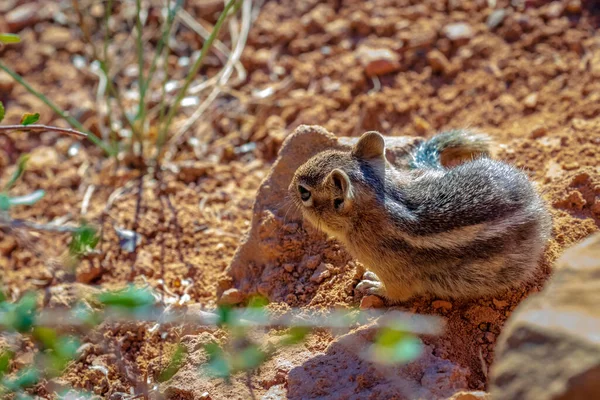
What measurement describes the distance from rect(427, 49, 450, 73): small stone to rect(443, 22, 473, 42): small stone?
294mm

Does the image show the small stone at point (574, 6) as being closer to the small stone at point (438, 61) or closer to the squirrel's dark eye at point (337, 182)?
the small stone at point (438, 61)

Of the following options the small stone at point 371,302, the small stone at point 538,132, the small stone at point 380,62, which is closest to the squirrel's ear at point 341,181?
the small stone at point 371,302

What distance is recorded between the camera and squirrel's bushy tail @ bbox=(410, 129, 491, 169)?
4.72 metres

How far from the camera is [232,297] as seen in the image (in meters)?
4.49

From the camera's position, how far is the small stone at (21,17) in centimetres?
815

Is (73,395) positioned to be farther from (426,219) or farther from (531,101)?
(531,101)

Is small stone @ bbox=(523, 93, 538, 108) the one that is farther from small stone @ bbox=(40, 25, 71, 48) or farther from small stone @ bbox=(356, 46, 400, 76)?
small stone @ bbox=(40, 25, 71, 48)

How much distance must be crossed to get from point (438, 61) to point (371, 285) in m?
3.67

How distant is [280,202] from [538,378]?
2802 millimetres

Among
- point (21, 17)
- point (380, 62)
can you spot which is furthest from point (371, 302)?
point (21, 17)

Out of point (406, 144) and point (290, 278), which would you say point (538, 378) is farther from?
point (406, 144)

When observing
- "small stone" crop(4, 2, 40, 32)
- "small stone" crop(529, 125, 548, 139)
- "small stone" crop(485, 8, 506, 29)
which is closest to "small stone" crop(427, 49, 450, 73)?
"small stone" crop(485, 8, 506, 29)

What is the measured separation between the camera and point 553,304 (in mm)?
2162

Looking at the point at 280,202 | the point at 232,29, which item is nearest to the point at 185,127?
the point at 232,29
